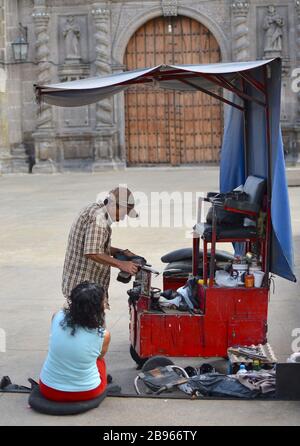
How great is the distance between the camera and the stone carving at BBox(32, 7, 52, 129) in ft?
81.9

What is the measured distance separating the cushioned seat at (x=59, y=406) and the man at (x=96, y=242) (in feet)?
3.15

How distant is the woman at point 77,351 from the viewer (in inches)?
204

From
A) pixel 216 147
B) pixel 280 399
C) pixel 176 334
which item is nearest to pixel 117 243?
pixel 176 334

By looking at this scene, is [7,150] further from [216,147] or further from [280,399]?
[280,399]

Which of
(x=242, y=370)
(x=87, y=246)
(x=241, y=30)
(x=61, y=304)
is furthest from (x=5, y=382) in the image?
(x=241, y=30)

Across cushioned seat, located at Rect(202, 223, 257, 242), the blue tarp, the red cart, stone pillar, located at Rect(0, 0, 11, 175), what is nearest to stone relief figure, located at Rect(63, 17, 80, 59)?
stone pillar, located at Rect(0, 0, 11, 175)

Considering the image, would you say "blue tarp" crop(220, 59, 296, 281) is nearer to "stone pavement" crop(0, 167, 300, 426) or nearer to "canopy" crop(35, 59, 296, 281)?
"canopy" crop(35, 59, 296, 281)

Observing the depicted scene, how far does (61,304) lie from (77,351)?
3.15 meters

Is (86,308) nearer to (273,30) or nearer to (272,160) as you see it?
(272,160)

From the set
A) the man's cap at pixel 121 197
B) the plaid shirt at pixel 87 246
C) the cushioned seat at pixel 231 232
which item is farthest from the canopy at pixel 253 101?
the plaid shirt at pixel 87 246

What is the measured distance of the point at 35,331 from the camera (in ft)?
24.2

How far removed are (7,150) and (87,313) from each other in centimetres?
2081
